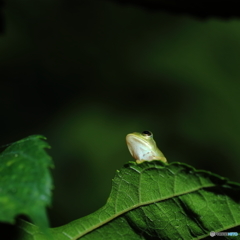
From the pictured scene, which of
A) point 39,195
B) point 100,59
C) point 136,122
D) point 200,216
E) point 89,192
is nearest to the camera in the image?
point 39,195

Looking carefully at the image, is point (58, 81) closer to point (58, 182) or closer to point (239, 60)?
point (58, 182)

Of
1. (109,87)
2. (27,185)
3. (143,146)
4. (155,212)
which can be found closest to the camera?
(27,185)

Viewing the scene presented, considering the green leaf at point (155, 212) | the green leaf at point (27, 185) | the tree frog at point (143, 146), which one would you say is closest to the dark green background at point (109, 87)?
the tree frog at point (143, 146)

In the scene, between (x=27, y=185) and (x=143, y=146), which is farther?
(x=143, y=146)

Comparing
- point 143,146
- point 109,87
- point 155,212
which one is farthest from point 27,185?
point 109,87

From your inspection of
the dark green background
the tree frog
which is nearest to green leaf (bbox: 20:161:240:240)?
the tree frog

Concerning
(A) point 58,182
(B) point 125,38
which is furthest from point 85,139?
(B) point 125,38

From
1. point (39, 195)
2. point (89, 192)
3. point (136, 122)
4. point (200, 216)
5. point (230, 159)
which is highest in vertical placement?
point (39, 195)

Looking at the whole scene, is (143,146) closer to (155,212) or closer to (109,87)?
(155,212)
